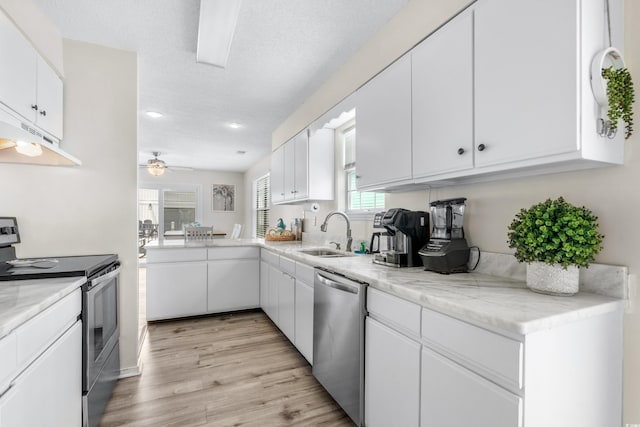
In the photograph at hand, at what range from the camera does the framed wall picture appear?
8406mm

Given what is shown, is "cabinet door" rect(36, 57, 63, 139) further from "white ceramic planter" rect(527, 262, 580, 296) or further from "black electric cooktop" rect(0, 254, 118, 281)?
"white ceramic planter" rect(527, 262, 580, 296)

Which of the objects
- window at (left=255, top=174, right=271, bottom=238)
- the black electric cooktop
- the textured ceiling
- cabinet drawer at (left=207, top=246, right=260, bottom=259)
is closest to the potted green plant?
the textured ceiling

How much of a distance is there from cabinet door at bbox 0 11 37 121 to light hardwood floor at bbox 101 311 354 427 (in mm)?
1805

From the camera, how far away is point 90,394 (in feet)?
5.33

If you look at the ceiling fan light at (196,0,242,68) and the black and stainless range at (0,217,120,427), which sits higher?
the ceiling fan light at (196,0,242,68)

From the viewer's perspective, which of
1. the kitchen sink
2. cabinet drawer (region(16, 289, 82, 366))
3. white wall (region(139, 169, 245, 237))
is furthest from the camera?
white wall (region(139, 169, 245, 237))

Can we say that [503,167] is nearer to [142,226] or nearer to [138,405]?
[138,405]

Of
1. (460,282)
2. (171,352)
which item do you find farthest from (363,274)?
(171,352)

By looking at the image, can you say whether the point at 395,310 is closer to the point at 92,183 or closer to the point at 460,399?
the point at 460,399

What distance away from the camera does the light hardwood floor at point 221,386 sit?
1811mm

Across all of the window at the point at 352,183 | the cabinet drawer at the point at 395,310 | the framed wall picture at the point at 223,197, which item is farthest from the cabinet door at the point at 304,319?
the framed wall picture at the point at 223,197

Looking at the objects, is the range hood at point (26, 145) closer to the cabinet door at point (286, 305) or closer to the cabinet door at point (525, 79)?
the cabinet door at point (286, 305)

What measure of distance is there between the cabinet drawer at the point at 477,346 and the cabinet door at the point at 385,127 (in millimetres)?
899

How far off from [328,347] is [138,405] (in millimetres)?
1247
